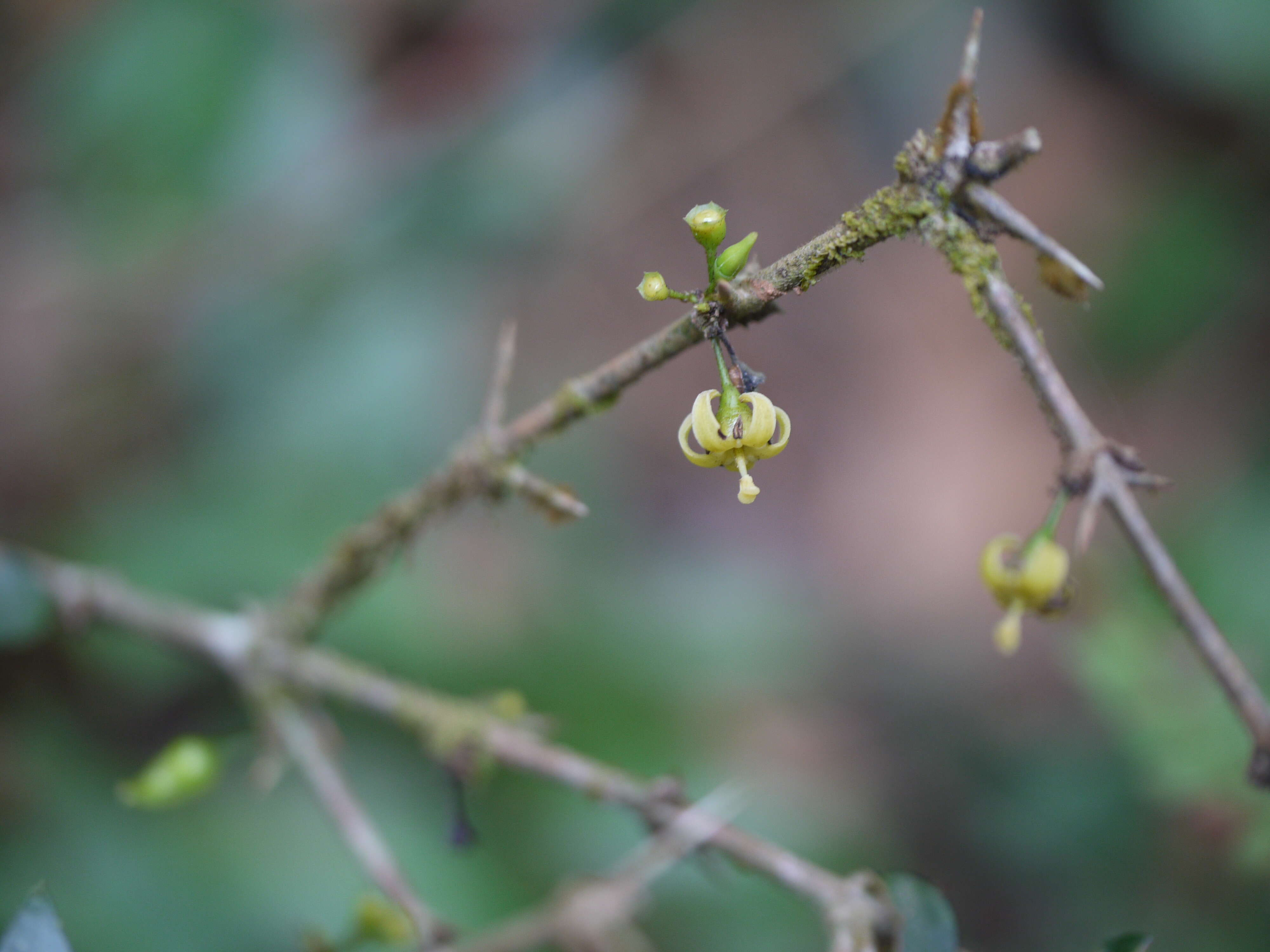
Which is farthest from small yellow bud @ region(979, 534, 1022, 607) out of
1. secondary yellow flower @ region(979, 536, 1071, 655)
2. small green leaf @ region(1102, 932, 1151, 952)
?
small green leaf @ region(1102, 932, 1151, 952)

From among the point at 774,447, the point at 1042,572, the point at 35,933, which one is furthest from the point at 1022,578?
the point at 35,933

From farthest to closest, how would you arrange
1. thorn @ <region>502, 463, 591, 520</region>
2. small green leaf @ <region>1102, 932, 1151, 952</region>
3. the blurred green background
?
the blurred green background
thorn @ <region>502, 463, 591, 520</region>
small green leaf @ <region>1102, 932, 1151, 952</region>

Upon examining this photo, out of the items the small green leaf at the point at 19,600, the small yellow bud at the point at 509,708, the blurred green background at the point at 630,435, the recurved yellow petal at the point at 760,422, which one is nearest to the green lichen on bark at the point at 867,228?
the recurved yellow petal at the point at 760,422

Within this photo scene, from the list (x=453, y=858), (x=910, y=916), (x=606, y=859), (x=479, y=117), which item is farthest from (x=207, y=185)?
(x=910, y=916)

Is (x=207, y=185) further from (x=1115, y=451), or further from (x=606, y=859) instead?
(x=1115, y=451)

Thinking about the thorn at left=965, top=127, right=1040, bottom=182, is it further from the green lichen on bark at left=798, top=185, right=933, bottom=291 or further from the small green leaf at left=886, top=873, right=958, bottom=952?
the small green leaf at left=886, top=873, right=958, bottom=952

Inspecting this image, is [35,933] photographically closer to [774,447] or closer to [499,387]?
[499,387]
